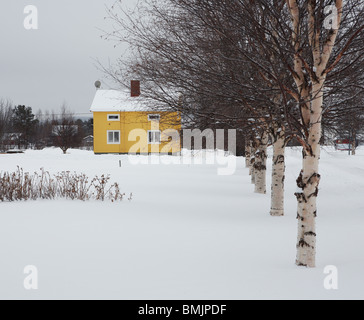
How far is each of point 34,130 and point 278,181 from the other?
55.2 metres

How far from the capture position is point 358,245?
21.1ft

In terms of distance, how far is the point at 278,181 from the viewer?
9.53 metres

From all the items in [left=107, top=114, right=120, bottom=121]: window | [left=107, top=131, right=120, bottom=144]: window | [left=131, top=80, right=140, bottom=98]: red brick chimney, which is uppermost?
[left=107, top=114, right=120, bottom=121]: window

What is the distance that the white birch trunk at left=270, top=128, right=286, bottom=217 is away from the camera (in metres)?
9.31

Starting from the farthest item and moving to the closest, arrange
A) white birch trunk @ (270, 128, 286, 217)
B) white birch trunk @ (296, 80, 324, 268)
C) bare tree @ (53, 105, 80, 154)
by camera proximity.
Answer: bare tree @ (53, 105, 80, 154), white birch trunk @ (270, 128, 286, 217), white birch trunk @ (296, 80, 324, 268)

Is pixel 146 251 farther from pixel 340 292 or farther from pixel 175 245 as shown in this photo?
pixel 340 292

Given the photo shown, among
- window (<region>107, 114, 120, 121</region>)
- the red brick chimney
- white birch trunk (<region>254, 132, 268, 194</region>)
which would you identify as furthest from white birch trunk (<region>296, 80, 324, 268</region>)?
window (<region>107, 114, 120, 121</region>)

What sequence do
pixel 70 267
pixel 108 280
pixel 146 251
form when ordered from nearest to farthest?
1. pixel 108 280
2. pixel 70 267
3. pixel 146 251

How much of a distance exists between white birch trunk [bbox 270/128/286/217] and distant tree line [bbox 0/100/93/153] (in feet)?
115

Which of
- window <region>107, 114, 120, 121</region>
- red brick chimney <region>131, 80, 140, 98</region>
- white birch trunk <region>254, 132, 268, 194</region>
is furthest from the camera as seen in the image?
window <region>107, 114, 120, 121</region>

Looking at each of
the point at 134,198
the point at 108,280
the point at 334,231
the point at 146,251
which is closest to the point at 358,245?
the point at 334,231

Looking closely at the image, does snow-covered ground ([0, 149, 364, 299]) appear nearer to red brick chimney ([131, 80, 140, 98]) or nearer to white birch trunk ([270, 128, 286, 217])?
white birch trunk ([270, 128, 286, 217])

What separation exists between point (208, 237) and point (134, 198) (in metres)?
4.69

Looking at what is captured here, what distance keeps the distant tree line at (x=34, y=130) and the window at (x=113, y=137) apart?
277 inches
